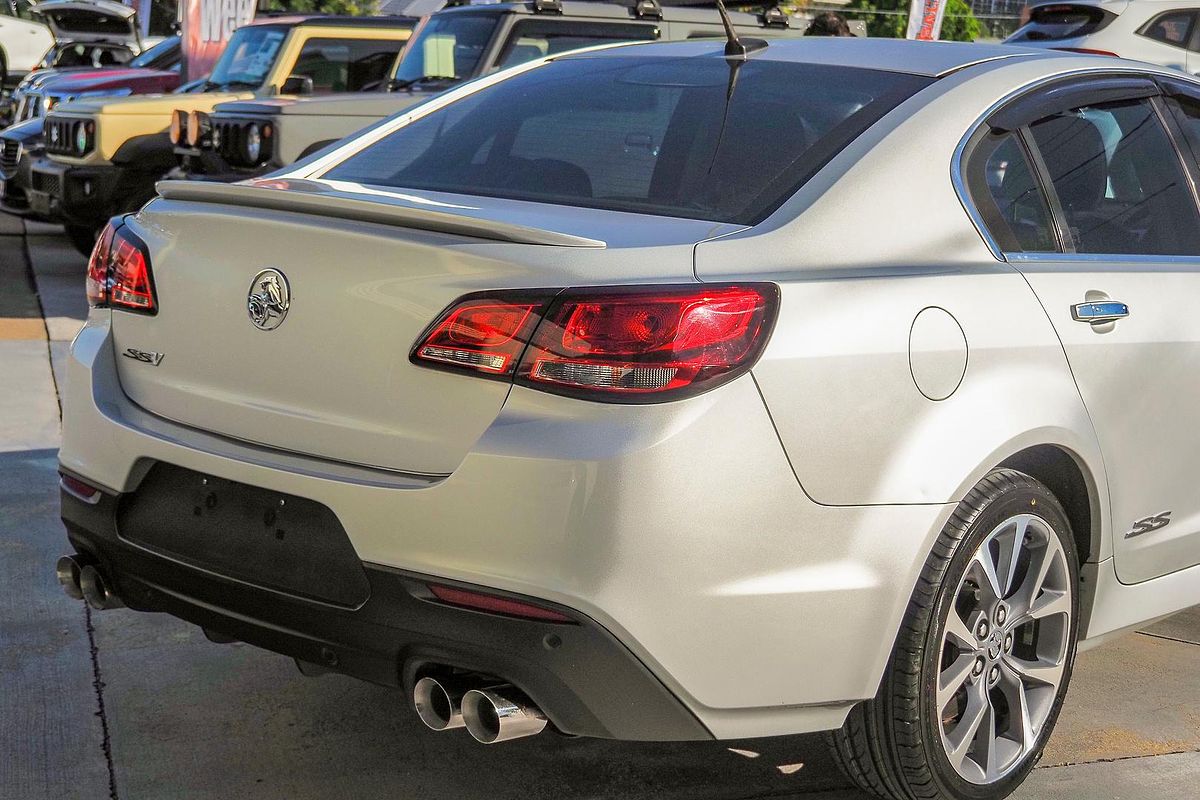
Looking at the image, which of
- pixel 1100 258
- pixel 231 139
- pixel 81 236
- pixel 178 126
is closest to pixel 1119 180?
pixel 1100 258

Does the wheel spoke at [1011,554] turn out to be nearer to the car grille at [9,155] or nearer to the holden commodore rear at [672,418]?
the holden commodore rear at [672,418]

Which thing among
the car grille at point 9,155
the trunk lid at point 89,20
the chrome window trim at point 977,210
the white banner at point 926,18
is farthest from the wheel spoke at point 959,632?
the trunk lid at point 89,20

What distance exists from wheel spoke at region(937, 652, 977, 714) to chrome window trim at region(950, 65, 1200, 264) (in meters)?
0.79

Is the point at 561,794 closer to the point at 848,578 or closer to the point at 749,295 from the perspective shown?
the point at 848,578

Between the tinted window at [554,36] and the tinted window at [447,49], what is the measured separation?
0.15 m

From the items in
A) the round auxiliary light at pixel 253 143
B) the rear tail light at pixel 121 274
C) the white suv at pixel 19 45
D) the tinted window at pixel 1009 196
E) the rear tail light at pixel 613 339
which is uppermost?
the tinted window at pixel 1009 196

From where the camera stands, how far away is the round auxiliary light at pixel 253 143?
26.6ft

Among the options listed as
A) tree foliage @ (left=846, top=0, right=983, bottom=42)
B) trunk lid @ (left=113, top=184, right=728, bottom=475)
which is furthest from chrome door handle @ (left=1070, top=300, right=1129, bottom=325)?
tree foliage @ (left=846, top=0, right=983, bottom=42)

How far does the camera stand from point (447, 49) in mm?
8586

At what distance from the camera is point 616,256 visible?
7.89 feet

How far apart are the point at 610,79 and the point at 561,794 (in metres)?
1.59

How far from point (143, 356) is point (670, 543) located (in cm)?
121

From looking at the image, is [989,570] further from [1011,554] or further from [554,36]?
[554,36]

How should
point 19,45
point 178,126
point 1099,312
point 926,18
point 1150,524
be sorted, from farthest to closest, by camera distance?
point 19,45
point 926,18
point 178,126
point 1150,524
point 1099,312
